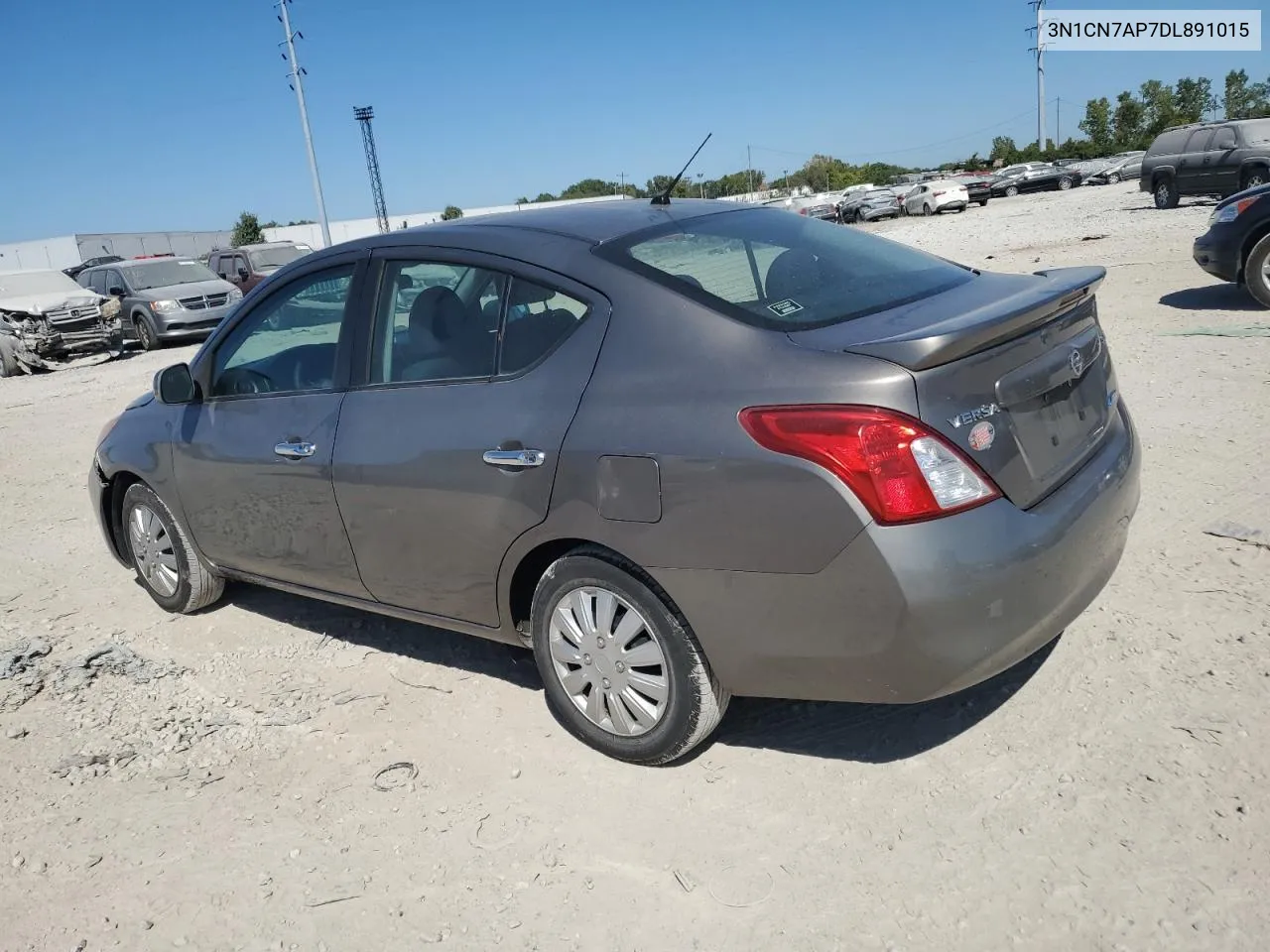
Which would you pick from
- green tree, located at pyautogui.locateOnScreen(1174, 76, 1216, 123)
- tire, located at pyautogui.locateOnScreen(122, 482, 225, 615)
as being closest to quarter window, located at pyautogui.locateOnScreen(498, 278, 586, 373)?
tire, located at pyautogui.locateOnScreen(122, 482, 225, 615)

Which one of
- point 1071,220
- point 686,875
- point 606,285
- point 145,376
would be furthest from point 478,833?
point 1071,220

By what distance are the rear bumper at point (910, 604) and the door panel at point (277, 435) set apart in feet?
5.32

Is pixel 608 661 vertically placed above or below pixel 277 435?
below

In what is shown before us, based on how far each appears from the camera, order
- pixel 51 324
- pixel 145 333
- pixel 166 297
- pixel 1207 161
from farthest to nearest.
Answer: pixel 1207 161 → pixel 145 333 → pixel 166 297 → pixel 51 324

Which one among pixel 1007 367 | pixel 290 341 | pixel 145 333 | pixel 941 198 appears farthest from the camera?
pixel 941 198

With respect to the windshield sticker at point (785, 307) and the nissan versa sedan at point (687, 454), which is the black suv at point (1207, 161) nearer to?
the nissan versa sedan at point (687, 454)

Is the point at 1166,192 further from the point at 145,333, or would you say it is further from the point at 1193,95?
the point at 1193,95

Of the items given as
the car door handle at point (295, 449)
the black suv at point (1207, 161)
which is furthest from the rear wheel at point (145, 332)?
the black suv at point (1207, 161)

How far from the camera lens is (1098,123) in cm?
7162

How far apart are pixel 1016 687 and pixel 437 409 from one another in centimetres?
215

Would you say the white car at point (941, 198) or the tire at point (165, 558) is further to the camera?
the white car at point (941, 198)

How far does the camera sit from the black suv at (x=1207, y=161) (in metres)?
20.8

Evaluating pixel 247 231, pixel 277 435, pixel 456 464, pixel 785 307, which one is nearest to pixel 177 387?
pixel 277 435

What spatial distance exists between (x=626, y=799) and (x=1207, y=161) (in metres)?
23.9
